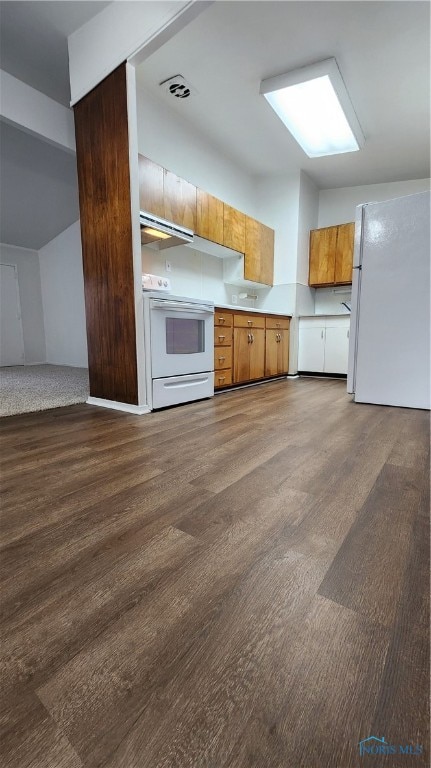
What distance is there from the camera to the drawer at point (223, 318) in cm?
293

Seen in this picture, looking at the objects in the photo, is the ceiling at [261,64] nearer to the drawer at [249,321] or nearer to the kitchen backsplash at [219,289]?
the kitchen backsplash at [219,289]

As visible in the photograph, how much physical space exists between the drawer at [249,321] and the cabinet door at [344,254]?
1556 mm

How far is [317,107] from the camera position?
9.44 feet

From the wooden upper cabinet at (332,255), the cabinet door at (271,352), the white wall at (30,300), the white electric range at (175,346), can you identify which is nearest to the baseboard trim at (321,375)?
the cabinet door at (271,352)

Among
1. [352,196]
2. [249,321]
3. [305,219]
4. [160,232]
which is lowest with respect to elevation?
[249,321]

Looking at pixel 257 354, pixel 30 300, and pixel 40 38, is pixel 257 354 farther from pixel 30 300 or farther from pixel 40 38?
pixel 30 300

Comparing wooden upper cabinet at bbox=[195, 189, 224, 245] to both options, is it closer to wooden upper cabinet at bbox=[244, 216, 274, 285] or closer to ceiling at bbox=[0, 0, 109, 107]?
wooden upper cabinet at bbox=[244, 216, 274, 285]

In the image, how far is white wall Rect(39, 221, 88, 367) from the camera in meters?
5.41

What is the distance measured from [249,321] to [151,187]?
1502 millimetres

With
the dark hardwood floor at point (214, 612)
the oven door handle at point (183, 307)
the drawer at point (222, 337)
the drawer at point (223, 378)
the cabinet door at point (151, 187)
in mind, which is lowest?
the dark hardwood floor at point (214, 612)

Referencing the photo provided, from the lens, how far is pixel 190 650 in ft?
1.90

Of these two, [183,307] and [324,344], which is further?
[324,344]

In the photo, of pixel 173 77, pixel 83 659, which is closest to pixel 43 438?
pixel 83 659

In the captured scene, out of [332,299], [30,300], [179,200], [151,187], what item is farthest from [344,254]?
[30,300]
